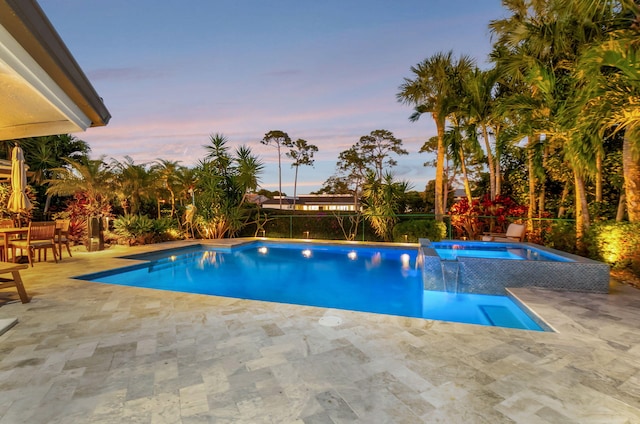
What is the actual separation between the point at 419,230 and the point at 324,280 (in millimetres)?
5397

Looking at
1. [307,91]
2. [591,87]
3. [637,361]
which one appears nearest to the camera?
[637,361]

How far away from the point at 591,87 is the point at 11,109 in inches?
328

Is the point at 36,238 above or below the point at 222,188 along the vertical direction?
below

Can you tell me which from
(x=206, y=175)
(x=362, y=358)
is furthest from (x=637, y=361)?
(x=206, y=175)

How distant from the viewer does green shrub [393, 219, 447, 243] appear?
10.9 metres

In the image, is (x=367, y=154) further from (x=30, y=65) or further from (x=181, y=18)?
(x=30, y=65)

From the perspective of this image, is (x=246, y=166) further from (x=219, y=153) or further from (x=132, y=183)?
(x=132, y=183)

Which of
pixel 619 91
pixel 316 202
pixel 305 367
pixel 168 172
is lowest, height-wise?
pixel 305 367

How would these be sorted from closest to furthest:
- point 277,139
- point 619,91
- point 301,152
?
point 619,91
point 277,139
point 301,152

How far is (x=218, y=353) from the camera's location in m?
2.68

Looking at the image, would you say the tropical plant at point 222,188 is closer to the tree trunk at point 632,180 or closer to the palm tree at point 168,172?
the palm tree at point 168,172

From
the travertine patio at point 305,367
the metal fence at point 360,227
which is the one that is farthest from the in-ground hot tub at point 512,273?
the metal fence at point 360,227

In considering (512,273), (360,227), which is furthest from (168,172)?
(512,273)

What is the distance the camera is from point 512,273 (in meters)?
5.14
